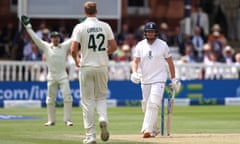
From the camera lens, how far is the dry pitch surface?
1578 centimetres

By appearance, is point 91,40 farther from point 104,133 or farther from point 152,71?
point 152,71

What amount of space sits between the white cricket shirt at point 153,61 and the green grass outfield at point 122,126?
3.47 feet

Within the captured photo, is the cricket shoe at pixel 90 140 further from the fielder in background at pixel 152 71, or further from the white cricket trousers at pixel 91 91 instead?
the fielder in background at pixel 152 71

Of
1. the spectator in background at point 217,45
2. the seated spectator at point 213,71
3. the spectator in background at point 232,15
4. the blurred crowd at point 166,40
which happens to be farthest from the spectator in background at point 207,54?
the spectator in background at point 232,15

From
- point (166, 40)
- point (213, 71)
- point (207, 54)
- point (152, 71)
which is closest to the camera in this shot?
point (152, 71)

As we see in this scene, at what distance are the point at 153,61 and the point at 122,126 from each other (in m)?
3.61

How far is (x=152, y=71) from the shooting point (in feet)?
55.6

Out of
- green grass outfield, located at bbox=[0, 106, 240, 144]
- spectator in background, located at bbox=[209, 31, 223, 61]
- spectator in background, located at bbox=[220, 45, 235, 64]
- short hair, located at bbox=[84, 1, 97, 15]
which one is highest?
short hair, located at bbox=[84, 1, 97, 15]

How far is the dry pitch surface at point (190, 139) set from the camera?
1578 cm

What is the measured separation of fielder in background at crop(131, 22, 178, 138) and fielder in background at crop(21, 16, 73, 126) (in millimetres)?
3697

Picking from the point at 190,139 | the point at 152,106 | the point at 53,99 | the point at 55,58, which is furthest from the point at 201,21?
the point at 190,139

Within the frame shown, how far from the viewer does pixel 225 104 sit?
1184 inches

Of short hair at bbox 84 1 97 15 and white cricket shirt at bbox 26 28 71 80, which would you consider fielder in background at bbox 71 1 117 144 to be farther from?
white cricket shirt at bbox 26 28 71 80

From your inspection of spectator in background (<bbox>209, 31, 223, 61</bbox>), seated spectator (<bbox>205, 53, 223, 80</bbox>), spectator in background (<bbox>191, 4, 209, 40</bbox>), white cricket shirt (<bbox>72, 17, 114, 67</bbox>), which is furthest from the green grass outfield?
spectator in background (<bbox>191, 4, 209, 40</bbox>)
